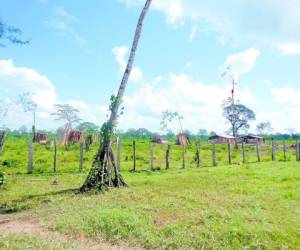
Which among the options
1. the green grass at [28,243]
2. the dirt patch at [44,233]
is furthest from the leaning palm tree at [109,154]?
the green grass at [28,243]

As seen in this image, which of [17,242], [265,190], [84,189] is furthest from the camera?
[84,189]

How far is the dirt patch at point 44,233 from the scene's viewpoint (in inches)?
319

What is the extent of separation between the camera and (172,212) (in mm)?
9992

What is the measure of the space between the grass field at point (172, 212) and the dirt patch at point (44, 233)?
18cm

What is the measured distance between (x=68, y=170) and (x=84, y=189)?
7722mm

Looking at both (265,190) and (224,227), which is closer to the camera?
(224,227)

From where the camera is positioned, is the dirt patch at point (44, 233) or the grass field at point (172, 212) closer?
the dirt patch at point (44, 233)

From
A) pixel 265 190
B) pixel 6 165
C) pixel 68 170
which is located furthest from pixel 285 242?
pixel 6 165

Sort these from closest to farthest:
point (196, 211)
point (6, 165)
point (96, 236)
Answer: point (96, 236) < point (196, 211) < point (6, 165)

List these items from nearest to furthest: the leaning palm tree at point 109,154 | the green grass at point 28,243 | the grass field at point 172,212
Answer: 1. the green grass at point 28,243
2. the grass field at point 172,212
3. the leaning palm tree at point 109,154

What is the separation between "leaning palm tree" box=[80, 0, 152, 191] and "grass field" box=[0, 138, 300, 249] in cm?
73

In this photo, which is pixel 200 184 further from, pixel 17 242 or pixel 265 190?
pixel 17 242

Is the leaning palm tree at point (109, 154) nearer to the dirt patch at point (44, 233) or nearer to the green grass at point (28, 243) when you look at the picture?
the dirt patch at point (44, 233)

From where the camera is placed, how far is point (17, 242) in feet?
25.6
